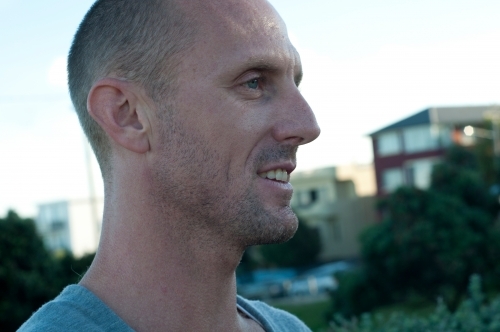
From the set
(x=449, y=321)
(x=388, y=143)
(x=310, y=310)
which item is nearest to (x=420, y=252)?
(x=310, y=310)

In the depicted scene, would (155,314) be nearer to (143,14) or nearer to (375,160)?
(143,14)

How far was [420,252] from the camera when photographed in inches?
1009

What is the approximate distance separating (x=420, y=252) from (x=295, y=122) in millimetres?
24686

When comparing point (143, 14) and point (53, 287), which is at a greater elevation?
point (143, 14)

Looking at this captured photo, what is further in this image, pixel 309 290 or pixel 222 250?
pixel 309 290

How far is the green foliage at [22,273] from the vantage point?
15.5 metres

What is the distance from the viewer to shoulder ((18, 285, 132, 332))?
1.73m

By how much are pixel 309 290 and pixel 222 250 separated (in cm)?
3977

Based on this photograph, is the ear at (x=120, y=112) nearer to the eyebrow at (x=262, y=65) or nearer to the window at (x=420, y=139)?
the eyebrow at (x=262, y=65)

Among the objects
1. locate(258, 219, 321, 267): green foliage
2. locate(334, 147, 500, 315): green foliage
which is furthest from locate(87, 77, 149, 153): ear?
locate(258, 219, 321, 267): green foliage

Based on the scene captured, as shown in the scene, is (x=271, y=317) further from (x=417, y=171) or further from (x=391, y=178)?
(x=391, y=178)

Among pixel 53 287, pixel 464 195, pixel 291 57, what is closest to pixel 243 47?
pixel 291 57

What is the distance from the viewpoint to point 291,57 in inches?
81.5

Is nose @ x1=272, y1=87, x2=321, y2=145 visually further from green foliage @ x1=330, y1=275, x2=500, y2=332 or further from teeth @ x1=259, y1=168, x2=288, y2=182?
green foliage @ x1=330, y1=275, x2=500, y2=332
